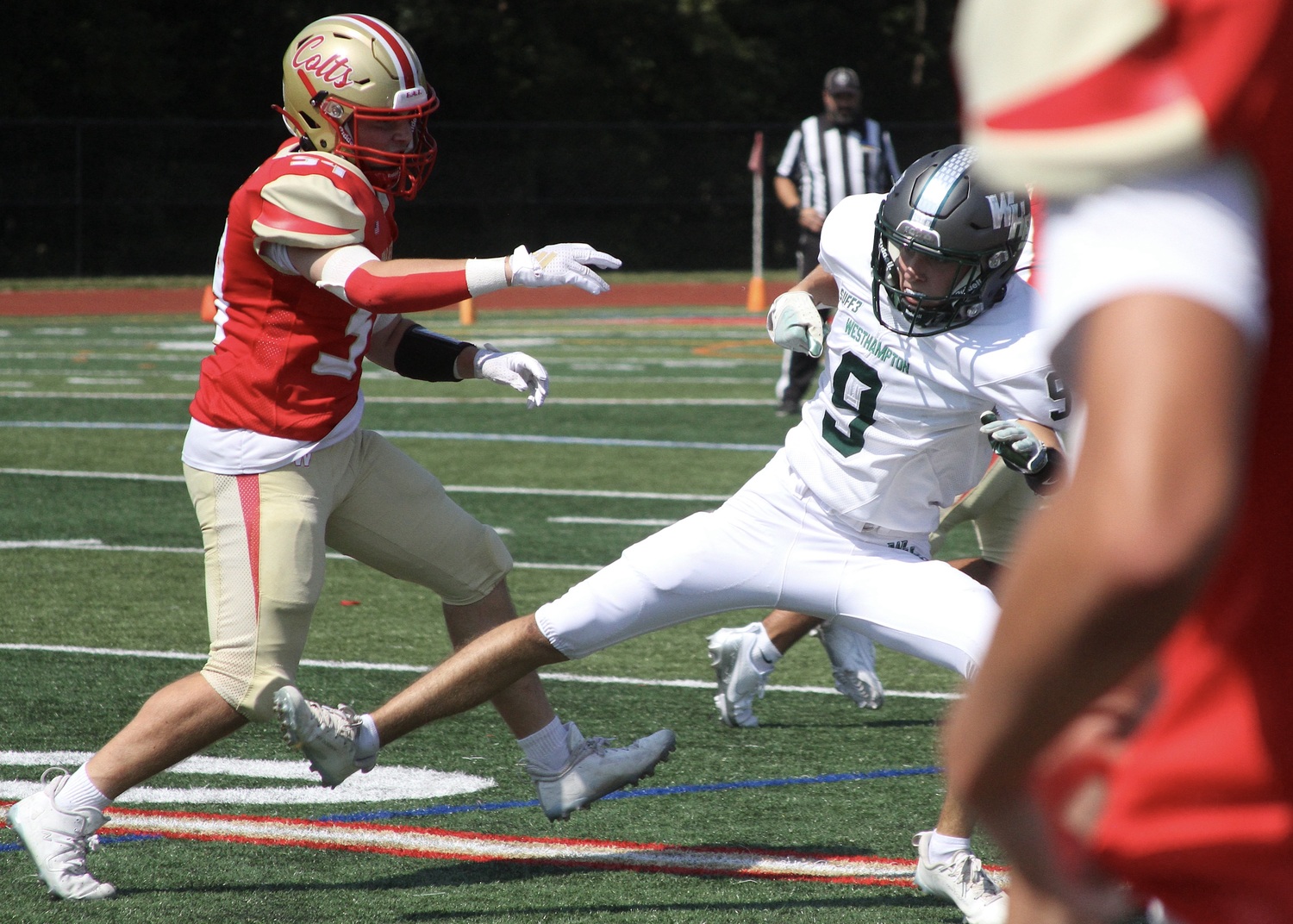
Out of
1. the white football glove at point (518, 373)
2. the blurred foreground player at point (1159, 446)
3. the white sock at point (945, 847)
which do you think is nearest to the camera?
the blurred foreground player at point (1159, 446)

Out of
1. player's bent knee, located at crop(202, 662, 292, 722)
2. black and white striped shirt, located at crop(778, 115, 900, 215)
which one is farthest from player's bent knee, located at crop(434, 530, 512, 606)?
black and white striped shirt, located at crop(778, 115, 900, 215)

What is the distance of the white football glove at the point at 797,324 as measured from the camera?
3.71 metres

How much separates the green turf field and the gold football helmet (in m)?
1.49

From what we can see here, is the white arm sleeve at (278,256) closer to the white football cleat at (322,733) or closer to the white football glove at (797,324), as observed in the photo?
→ the white football cleat at (322,733)

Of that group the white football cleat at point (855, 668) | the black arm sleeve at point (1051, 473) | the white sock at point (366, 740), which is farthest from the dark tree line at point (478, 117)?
the black arm sleeve at point (1051, 473)

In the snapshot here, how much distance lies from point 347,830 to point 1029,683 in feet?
10.3

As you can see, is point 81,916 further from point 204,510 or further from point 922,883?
point 922,883

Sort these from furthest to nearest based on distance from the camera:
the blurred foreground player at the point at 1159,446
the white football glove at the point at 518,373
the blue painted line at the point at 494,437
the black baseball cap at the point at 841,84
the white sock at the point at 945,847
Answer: the black baseball cap at the point at 841,84 < the blue painted line at the point at 494,437 < the white football glove at the point at 518,373 < the white sock at the point at 945,847 < the blurred foreground player at the point at 1159,446

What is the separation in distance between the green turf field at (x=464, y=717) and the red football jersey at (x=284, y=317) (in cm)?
95

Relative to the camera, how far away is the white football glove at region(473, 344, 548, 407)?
384cm

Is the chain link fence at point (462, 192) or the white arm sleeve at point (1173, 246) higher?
the white arm sleeve at point (1173, 246)

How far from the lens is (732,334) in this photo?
18531 mm

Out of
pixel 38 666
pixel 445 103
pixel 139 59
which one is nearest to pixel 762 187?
pixel 445 103

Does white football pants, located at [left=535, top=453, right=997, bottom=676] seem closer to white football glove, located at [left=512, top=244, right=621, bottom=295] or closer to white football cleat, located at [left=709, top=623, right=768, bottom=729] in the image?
white football glove, located at [left=512, top=244, right=621, bottom=295]
